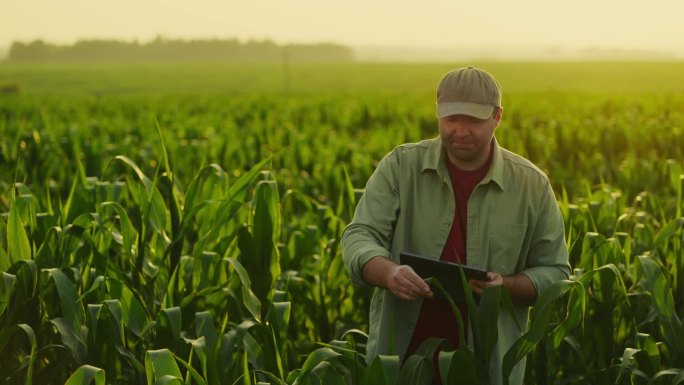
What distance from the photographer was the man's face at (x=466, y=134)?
2979mm

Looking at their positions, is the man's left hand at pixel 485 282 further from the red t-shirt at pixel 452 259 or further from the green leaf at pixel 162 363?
the green leaf at pixel 162 363

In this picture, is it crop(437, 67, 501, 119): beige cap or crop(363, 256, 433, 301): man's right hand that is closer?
crop(363, 256, 433, 301): man's right hand

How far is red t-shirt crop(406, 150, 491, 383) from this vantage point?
3.14 metres

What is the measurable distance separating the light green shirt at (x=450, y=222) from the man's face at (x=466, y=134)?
0.08 meters

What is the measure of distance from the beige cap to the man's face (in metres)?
0.03

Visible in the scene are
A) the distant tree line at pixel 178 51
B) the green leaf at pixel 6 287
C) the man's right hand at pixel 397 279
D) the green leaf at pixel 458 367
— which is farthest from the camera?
the distant tree line at pixel 178 51

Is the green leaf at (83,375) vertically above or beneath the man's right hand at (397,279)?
beneath

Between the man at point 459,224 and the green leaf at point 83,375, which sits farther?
the man at point 459,224

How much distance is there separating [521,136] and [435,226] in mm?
11146

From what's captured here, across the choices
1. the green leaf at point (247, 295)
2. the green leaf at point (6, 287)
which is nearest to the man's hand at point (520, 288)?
the green leaf at point (247, 295)

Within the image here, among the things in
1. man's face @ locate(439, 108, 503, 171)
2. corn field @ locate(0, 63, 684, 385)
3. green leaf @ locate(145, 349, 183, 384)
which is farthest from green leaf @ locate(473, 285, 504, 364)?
green leaf @ locate(145, 349, 183, 384)

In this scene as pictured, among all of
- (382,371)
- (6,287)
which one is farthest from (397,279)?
(6,287)

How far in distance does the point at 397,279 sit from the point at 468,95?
0.57 meters

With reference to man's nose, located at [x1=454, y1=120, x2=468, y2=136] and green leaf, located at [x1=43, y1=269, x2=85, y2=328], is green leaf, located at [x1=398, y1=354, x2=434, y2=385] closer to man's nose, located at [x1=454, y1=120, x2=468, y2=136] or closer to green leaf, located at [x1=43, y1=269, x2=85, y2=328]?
man's nose, located at [x1=454, y1=120, x2=468, y2=136]
